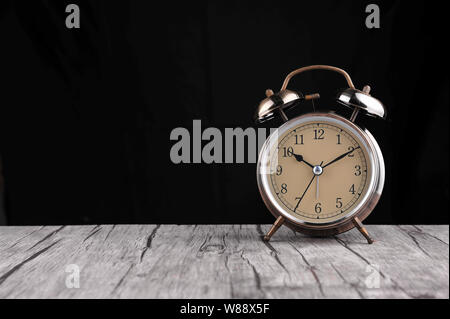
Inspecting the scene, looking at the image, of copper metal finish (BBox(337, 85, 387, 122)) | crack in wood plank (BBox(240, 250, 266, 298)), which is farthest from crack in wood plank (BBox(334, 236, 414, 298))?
copper metal finish (BBox(337, 85, 387, 122))

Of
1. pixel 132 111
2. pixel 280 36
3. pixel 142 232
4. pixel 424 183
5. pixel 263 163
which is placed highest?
pixel 280 36

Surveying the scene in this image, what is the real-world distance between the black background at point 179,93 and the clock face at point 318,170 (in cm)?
29

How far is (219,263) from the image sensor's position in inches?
44.5

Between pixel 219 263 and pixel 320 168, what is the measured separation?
0.42 meters

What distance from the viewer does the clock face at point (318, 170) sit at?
137 centimetres

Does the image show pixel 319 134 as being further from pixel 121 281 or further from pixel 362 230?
pixel 121 281

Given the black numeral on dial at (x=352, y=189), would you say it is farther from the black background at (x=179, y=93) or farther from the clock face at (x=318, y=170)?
the black background at (x=179, y=93)

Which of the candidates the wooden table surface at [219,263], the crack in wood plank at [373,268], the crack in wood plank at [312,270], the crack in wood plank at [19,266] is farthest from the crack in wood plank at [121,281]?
the crack in wood plank at [373,268]

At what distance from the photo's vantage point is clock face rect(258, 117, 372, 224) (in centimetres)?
137

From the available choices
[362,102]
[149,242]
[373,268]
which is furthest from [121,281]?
[362,102]

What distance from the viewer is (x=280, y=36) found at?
1.66 meters

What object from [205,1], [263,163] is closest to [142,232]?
[263,163]

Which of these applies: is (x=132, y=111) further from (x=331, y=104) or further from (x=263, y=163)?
(x=331, y=104)

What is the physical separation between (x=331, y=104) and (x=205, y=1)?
1.75 feet
